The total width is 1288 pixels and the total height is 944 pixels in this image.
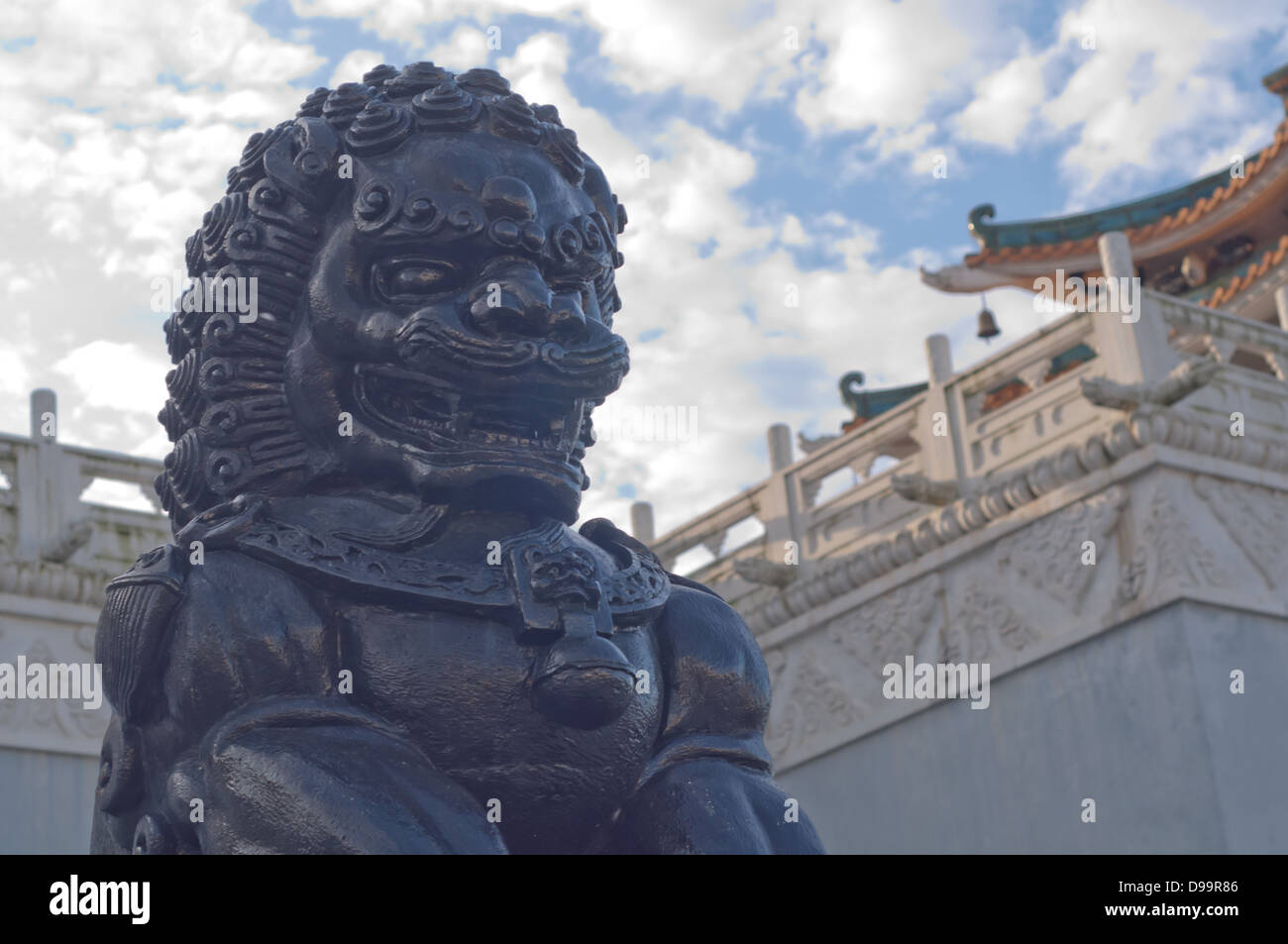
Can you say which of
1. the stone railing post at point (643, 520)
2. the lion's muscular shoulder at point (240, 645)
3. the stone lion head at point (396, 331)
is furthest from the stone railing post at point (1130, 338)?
the lion's muscular shoulder at point (240, 645)

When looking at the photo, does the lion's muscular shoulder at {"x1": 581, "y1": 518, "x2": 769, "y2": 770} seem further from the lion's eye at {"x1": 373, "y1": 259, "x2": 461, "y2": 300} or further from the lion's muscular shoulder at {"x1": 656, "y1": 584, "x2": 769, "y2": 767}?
the lion's eye at {"x1": 373, "y1": 259, "x2": 461, "y2": 300}

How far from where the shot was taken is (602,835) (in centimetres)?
231

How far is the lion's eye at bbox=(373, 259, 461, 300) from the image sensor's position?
241 cm

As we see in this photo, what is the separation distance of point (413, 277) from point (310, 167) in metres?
0.21

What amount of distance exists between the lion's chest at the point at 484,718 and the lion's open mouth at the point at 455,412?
0.26 metres

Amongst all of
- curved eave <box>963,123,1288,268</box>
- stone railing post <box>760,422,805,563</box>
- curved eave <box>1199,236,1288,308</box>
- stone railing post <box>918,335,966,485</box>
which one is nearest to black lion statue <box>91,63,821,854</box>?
stone railing post <box>918,335,966,485</box>

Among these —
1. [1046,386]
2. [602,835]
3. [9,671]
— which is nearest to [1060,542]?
[1046,386]

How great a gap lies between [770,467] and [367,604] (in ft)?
27.9

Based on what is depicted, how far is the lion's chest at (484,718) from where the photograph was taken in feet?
7.27

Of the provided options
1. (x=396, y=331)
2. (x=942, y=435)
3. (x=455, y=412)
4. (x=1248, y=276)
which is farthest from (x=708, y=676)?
(x=1248, y=276)

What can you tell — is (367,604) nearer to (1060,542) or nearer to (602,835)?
(602,835)

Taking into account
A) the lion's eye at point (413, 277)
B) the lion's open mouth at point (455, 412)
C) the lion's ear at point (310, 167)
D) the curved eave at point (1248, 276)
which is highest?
the curved eave at point (1248, 276)

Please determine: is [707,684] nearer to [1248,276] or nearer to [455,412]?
[455,412]

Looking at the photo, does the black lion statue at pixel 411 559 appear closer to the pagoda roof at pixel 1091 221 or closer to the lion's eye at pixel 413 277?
the lion's eye at pixel 413 277
